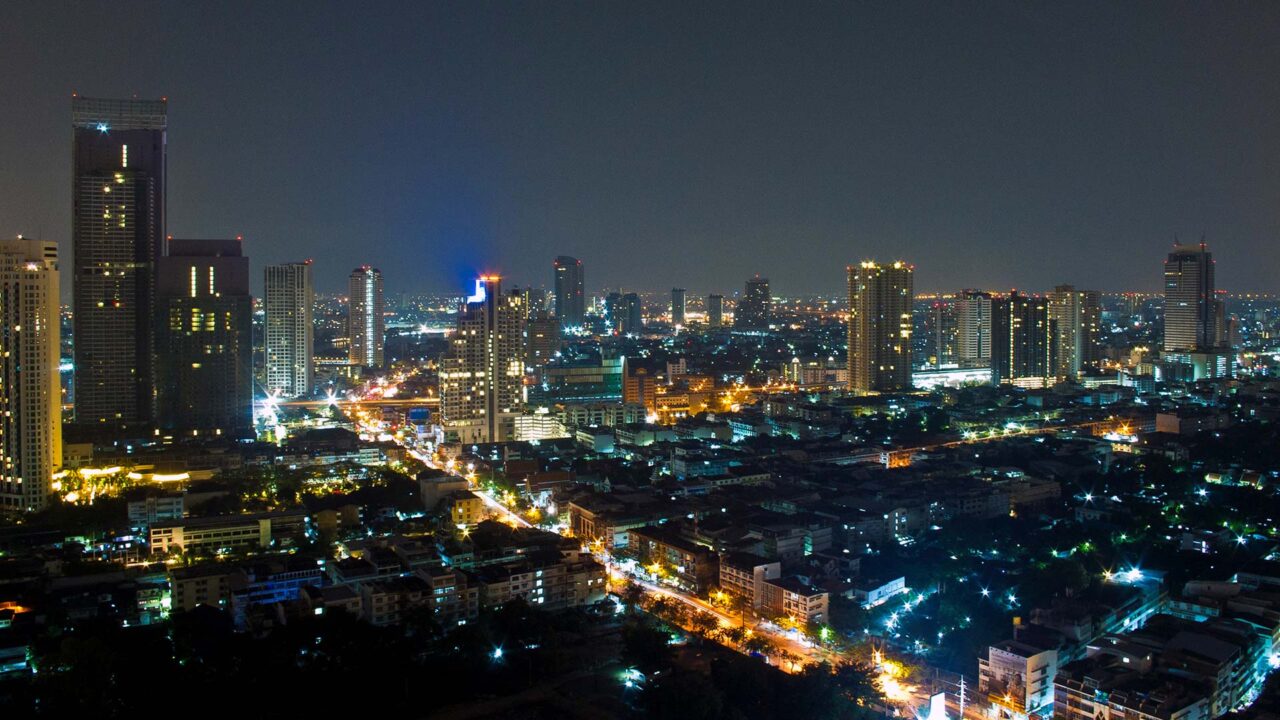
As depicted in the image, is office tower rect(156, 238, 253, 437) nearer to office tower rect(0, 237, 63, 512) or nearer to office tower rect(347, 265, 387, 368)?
office tower rect(0, 237, 63, 512)

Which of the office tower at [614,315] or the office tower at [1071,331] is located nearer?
the office tower at [1071,331]

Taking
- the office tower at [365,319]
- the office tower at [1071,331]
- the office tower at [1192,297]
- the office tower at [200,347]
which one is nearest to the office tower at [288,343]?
the office tower at [365,319]

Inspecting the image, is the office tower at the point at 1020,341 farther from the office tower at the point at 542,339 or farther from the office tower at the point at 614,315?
the office tower at the point at 614,315

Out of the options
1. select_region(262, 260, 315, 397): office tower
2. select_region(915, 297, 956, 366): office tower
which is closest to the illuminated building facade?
select_region(915, 297, 956, 366): office tower

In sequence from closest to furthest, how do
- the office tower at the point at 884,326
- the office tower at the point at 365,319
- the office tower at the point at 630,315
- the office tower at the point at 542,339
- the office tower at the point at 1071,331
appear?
the office tower at the point at 884,326, the office tower at the point at 542,339, the office tower at the point at 1071,331, the office tower at the point at 365,319, the office tower at the point at 630,315

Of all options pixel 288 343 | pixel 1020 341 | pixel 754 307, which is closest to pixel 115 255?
pixel 288 343

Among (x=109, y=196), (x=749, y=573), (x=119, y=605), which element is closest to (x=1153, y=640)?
(x=749, y=573)
